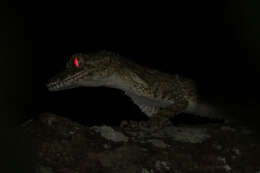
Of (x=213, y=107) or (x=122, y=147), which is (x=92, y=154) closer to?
(x=122, y=147)

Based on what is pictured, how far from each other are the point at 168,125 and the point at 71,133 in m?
1.60

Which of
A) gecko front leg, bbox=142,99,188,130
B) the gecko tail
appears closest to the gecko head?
gecko front leg, bbox=142,99,188,130

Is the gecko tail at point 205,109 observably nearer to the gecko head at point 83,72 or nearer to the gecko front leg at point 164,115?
the gecko front leg at point 164,115

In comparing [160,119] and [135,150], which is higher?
[160,119]

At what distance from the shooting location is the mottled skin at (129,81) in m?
5.95

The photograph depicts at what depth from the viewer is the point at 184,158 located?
3.35 m

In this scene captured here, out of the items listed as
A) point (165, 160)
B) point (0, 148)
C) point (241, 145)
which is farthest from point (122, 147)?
point (0, 148)

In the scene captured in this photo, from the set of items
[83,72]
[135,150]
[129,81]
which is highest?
[83,72]

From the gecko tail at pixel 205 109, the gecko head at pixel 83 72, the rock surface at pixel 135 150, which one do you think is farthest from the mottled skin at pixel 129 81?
the rock surface at pixel 135 150

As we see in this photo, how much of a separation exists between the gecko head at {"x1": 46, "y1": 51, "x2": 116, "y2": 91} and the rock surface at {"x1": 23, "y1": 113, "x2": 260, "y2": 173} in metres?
2.33

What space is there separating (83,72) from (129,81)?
898 millimetres

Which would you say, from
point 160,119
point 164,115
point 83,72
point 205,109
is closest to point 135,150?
point 160,119

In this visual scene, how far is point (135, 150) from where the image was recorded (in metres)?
3.30

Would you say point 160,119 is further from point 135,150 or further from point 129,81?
point 135,150
